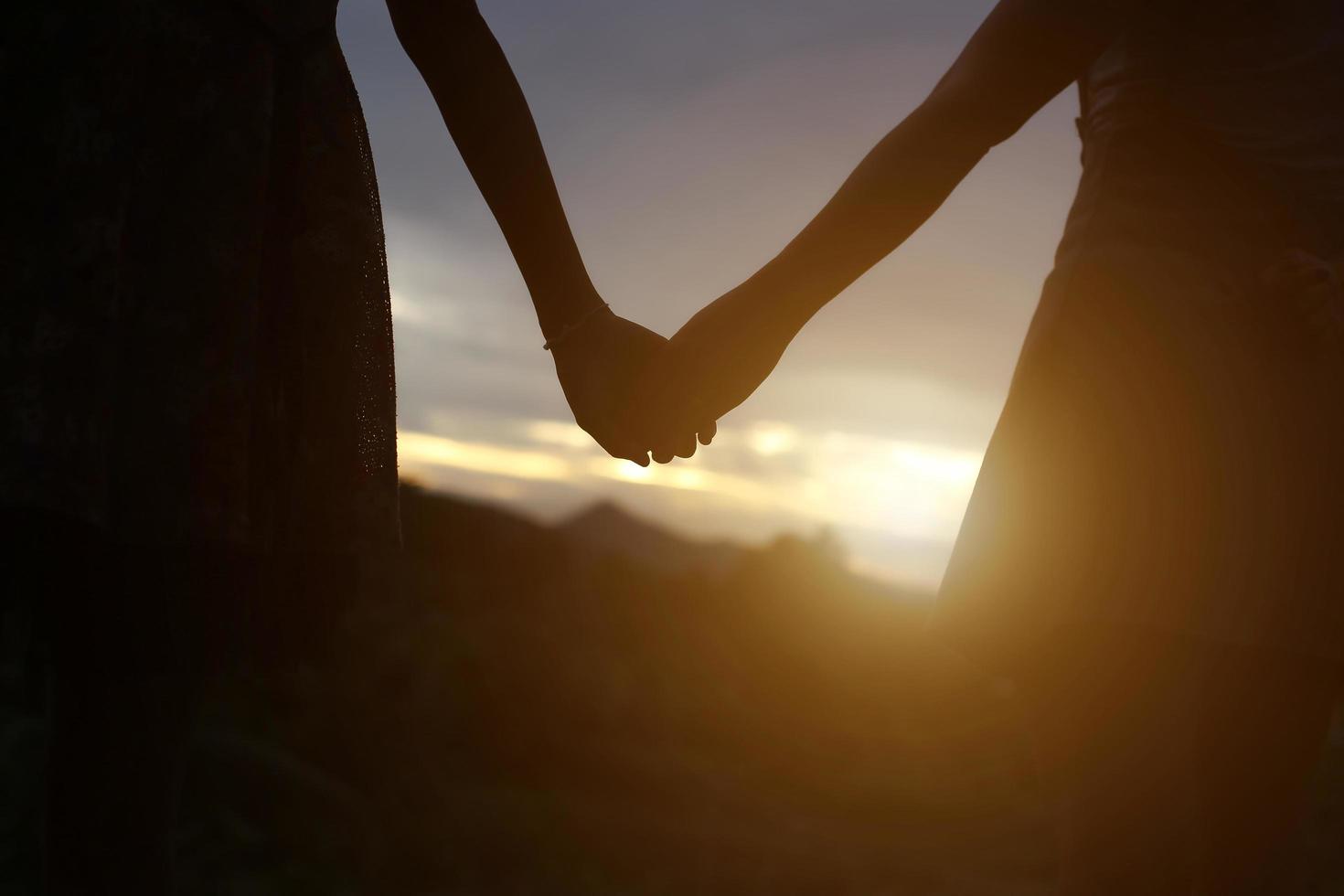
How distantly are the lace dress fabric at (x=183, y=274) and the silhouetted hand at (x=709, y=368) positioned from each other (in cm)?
57

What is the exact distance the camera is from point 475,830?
3.55 meters

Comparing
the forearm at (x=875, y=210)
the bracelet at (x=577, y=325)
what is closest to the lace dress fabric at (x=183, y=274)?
the bracelet at (x=577, y=325)

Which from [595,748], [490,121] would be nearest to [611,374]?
[490,121]

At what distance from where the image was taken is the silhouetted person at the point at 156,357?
1.30 metres

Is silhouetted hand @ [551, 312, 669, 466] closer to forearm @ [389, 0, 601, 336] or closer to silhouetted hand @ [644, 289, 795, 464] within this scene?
silhouetted hand @ [644, 289, 795, 464]

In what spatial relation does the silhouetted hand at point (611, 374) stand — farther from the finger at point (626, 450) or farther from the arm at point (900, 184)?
the arm at point (900, 184)

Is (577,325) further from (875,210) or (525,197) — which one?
(875,210)

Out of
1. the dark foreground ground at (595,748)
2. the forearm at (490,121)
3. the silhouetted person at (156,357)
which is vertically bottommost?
the dark foreground ground at (595,748)

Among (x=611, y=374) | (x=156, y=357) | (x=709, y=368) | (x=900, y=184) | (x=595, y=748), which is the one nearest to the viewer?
(x=156, y=357)

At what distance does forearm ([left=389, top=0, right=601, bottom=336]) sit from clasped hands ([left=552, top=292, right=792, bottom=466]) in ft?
0.62

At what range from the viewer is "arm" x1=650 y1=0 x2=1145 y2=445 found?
150 cm

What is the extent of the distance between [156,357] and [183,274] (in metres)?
0.11

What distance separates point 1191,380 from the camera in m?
1.40

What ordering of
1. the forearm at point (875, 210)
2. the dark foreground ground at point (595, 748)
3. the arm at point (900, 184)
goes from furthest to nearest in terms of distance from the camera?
the dark foreground ground at point (595, 748) < the forearm at point (875, 210) < the arm at point (900, 184)
